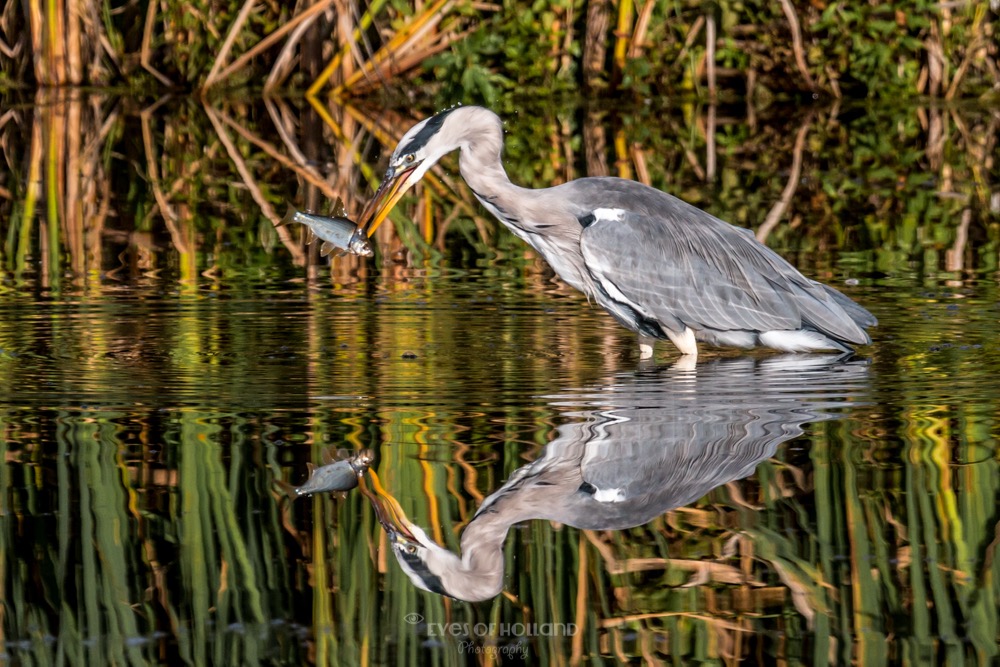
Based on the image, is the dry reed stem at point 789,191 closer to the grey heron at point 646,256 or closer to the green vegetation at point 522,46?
the green vegetation at point 522,46

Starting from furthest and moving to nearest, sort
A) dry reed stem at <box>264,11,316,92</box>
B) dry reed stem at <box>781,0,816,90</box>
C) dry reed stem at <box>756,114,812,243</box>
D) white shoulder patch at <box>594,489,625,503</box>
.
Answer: dry reed stem at <box>781,0,816,90</box>
dry reed stem at <box>264,11,316,92</box>
dry reed stem at <box>756,114,812,243</box>
white shoulder patch at <box>594,489,625,503</box>

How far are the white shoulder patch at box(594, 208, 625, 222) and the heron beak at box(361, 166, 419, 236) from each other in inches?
29.5

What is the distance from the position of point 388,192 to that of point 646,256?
1.06 meters

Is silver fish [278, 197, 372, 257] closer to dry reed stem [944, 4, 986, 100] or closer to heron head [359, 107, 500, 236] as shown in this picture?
heron head [359, 107, 500, 236]

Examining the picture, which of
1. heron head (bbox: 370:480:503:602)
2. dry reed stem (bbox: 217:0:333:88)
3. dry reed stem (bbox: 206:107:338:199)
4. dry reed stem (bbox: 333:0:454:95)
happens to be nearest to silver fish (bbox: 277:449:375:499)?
heron head (bbox: 370:480:503:602)

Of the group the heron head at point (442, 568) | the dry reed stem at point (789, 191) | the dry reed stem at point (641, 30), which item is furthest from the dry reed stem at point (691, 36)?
the heron head at point (442, 568)

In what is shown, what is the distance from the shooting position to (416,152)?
23.4 ft

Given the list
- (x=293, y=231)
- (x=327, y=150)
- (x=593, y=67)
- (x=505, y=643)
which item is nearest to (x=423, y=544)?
(x=505, y=643)

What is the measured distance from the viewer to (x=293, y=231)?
11141 millimetres

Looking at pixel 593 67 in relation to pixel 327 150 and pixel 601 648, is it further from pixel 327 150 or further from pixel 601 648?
pixel 601 648

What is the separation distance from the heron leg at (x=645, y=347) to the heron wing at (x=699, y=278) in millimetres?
147

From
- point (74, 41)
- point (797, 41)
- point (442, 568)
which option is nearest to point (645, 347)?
A: point (442, 568)

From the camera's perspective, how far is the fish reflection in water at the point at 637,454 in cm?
460

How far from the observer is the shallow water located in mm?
4145
